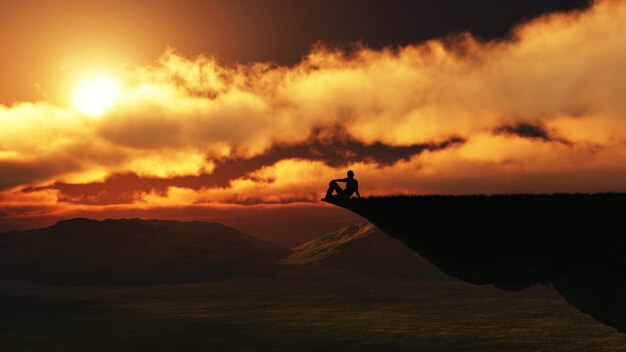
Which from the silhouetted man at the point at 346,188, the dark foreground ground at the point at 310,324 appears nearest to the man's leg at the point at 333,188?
the silhouetted man at the point at 346,188

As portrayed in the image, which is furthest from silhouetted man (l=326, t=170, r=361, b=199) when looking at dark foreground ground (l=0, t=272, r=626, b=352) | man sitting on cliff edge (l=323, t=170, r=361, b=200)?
dark foreground ground (l=0, t=272, r=626, b=352)

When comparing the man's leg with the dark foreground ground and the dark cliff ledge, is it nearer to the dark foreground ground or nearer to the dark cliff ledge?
the dark cliff ledge

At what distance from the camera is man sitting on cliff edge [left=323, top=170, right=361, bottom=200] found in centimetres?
→ 2061

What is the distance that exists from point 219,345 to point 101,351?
12925 mm

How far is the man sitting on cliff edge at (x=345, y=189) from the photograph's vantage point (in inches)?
811

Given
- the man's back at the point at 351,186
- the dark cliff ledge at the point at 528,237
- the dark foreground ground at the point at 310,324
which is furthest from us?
the dark foreground ground at the point at 310,324

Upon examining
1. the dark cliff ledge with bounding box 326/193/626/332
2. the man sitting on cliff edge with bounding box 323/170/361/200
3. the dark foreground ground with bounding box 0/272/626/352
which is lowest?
the dark foreground ground with bounding box 0/272/626/352

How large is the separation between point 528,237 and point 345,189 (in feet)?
22.9

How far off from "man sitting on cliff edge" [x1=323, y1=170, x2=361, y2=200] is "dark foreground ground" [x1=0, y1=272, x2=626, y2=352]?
44441 mm

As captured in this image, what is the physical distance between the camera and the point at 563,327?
77062 mm

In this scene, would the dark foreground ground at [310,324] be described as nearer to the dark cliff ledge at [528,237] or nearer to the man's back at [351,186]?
the dark cliff ledge at [528,237]

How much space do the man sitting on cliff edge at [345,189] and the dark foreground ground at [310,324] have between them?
146ft

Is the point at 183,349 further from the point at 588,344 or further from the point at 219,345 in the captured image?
the point at 588,344

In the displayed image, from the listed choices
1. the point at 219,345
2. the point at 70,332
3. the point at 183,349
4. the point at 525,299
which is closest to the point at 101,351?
the point at 183,349
